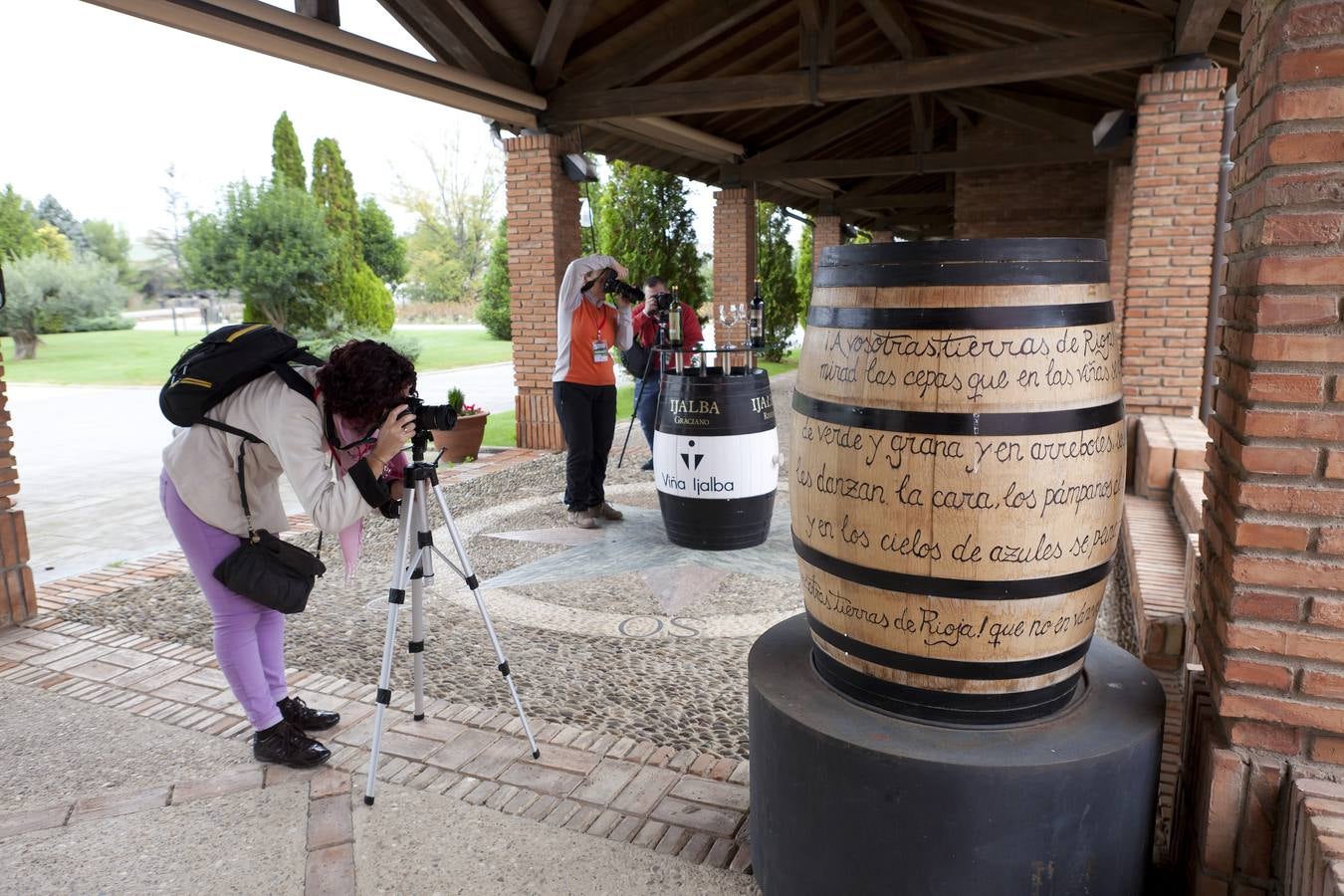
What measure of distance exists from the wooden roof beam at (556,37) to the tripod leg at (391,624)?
5.76m

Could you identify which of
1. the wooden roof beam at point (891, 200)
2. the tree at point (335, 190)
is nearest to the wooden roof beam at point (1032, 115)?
the wooden roof beam at point (891, 200)

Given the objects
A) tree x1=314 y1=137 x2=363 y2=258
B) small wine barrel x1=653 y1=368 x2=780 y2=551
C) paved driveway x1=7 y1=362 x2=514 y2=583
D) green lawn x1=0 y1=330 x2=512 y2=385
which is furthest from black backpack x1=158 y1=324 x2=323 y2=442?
tree x1=314 y1=137 x2=363 y2=258

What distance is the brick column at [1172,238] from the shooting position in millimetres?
6238

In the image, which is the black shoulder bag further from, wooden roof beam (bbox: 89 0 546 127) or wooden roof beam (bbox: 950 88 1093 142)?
wooden roof beam (bbox: 950 88 1093 142)

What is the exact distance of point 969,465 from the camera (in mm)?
1596

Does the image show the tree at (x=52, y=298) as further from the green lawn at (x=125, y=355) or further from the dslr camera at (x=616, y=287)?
the dslr camera at (x=616, y=287)

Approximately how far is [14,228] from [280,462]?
37.8 metres

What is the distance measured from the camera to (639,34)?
7949mm

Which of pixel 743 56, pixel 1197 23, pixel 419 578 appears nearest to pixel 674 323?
pixel 743 56

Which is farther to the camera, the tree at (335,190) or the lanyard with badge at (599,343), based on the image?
the tree at (335,190)

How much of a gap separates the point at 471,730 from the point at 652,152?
10.4m

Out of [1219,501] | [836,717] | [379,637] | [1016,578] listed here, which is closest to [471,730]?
[379,637]

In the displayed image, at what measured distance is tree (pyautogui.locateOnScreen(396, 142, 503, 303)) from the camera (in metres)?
43.5

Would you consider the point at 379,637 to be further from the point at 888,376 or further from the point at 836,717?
the point at 888,376
